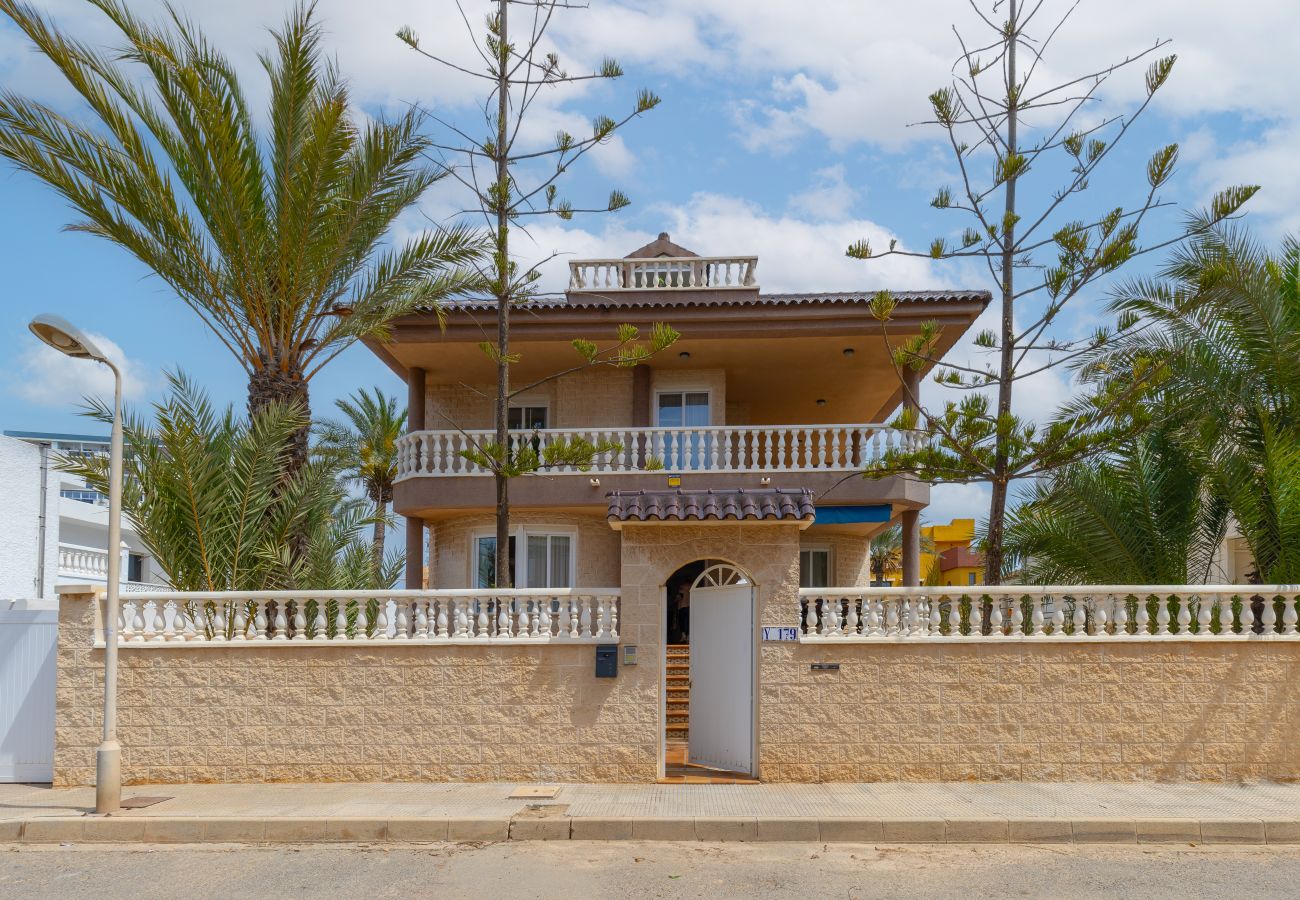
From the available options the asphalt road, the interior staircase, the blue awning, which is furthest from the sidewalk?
the blue awning

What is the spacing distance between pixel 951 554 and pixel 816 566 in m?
29.4

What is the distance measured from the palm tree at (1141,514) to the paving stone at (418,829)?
27.1ft

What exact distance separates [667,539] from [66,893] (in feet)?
19.4

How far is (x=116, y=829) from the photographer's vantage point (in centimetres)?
938

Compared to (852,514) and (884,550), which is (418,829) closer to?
(852,514)

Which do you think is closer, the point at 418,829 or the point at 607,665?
the point at 418,829

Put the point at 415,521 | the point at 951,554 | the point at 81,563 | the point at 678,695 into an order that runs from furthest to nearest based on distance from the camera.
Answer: the point at 951,554
the point at 81,563
the point at 415,521
the point at 678,695

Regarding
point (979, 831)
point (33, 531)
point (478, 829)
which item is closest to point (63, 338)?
point (478, 829)

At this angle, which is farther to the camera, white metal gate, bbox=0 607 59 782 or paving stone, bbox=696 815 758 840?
white metal gate, bbox=0 607 59 782

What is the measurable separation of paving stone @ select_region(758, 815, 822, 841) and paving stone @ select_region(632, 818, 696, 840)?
0.59 m

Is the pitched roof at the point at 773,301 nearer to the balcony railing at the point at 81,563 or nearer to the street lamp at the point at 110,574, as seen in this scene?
the street lamp at the point at 110,574

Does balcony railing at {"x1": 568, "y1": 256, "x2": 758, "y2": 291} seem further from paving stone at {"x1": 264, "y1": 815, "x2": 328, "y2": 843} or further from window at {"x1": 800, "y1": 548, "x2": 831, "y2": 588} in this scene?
paving stone at {"x1": 264, "y1": 815, "x2": 328, "y2": 843}

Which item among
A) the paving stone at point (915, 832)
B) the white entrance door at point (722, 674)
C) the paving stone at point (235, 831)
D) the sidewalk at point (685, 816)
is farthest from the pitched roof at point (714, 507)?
the paving stone at point (235, 831)

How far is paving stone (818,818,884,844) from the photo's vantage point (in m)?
9.22
